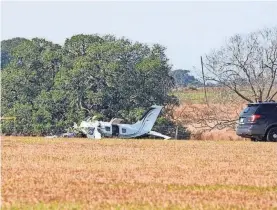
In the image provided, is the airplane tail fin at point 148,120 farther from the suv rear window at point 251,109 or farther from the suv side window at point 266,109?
the suv side window at point 266,109

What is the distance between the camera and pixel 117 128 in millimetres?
32562

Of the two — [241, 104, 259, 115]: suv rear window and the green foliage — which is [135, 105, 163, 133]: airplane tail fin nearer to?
the green foliage

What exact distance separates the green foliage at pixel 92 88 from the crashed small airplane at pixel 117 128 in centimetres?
454

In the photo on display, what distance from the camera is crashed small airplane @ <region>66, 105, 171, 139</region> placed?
3170 centimetres

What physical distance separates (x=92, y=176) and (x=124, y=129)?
19416mm

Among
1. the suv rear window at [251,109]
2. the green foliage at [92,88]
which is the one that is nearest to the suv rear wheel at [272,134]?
the suv rear window at [251,109]

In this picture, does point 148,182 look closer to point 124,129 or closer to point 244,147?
point 244,147

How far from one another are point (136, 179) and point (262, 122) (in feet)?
45.0

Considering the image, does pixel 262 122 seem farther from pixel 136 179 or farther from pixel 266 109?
pixel 136 179

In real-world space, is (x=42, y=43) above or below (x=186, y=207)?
above

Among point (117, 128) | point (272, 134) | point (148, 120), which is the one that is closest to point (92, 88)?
point (148, 120)

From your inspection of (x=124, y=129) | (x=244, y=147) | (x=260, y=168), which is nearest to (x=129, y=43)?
(x=124, y=129)

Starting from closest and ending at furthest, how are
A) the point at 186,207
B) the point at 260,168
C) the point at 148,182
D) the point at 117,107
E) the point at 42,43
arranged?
the point at 186,207, the point at 148,182, the point at 260,168, the point at 117,107, the point at 42,43

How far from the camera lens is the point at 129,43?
40.6 m
